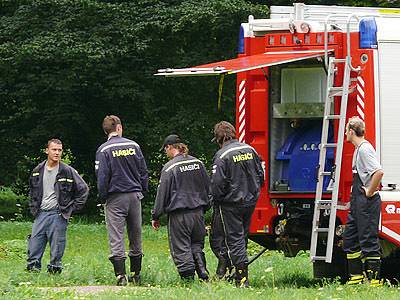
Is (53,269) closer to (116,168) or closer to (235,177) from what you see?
(116,168)

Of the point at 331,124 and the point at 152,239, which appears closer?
the point at 331,124

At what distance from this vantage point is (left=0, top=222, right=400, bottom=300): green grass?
11.1m

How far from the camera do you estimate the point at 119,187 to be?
1312cm

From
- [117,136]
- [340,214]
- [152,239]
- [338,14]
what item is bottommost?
[152,239]

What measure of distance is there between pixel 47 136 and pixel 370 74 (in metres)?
17.3

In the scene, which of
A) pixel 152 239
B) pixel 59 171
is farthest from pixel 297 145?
pixel 152 239

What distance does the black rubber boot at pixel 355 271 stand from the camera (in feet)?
41.2

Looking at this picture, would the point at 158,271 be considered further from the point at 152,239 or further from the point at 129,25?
the point at 129,25

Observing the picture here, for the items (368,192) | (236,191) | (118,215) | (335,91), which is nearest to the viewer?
(368,192)

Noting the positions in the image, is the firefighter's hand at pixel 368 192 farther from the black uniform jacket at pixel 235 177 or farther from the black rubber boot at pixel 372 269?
the black uniform jacket at pixel 235 177

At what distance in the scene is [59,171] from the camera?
14.3 meters

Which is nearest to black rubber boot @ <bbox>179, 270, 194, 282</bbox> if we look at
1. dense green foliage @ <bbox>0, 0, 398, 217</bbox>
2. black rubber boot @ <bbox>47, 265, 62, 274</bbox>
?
black rubber boot @ <bbox>47, 265, 62, 274</bbox>

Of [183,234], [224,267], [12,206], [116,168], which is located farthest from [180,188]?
[12,206]

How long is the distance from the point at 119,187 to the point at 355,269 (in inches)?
112
